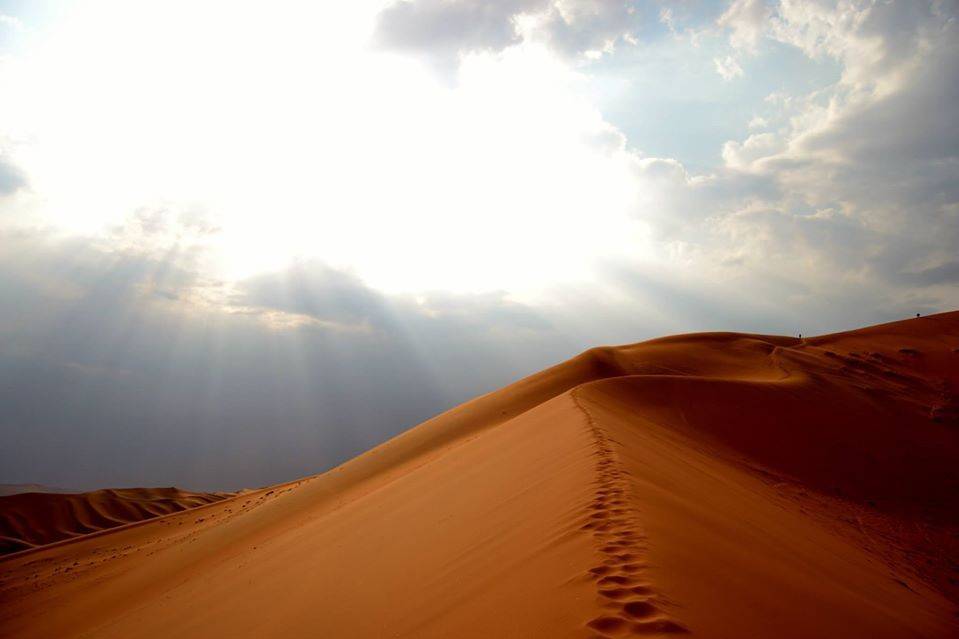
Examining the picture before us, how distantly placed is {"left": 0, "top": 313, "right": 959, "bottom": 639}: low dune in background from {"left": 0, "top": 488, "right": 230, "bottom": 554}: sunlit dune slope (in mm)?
12700

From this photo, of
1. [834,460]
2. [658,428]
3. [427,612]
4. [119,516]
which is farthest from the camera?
[119,516]

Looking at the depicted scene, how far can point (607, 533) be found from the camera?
3725 mm

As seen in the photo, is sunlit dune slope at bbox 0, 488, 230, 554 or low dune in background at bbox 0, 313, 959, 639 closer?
low dune in background at bbox 0, 313, 959, 639

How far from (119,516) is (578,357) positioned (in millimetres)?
30991

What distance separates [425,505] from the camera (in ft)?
22.5

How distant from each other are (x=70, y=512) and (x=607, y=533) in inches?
1493

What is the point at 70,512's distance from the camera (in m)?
29.8

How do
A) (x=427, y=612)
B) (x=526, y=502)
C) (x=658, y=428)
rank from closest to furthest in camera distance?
(x=427, y=612), (x=526, y=502), (x=658, y=428)

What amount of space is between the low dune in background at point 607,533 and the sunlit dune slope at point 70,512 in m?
12.7

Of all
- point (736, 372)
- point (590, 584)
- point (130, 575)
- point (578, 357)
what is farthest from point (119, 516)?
point (590, 584)

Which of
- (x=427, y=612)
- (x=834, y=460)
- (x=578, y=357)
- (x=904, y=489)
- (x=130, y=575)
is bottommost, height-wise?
(x=904, y=489)

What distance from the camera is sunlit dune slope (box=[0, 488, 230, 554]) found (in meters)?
27.3

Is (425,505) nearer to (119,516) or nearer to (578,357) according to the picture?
(578,357)

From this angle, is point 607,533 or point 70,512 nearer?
point 607,533
